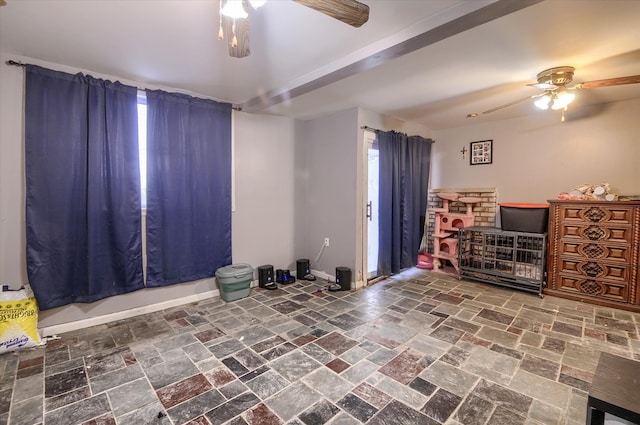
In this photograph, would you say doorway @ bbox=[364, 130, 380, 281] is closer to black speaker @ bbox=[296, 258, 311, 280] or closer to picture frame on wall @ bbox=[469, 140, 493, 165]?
black speaker @ bbox=[296, 258, 311, 280]

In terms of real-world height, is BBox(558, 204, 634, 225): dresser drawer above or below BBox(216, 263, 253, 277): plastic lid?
above

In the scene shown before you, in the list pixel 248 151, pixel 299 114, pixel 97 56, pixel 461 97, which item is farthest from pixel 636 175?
pixel 97 56

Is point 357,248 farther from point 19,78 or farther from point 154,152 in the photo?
point 19,78

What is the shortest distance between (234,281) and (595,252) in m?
4.17

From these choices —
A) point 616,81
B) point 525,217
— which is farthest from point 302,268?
point 616,81

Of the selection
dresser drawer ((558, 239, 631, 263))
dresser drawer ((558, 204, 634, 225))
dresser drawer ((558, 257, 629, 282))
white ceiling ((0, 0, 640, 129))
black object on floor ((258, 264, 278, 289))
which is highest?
white ceiling ((0, 0, 640, 129))

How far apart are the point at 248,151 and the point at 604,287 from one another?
4.51m

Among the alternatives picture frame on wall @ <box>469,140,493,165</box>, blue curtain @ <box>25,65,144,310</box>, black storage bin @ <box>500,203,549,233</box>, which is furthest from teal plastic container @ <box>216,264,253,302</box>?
picture frame on wall @ <box>469,140,493,165</box>

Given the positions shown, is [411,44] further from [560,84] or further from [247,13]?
[560,84]

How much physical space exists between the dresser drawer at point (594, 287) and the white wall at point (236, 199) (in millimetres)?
3522

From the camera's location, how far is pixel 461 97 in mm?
3363

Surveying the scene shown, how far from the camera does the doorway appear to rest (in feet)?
13.2

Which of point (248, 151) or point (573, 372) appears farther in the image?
point (248, 151)

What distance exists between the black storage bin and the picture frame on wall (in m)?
1.01
